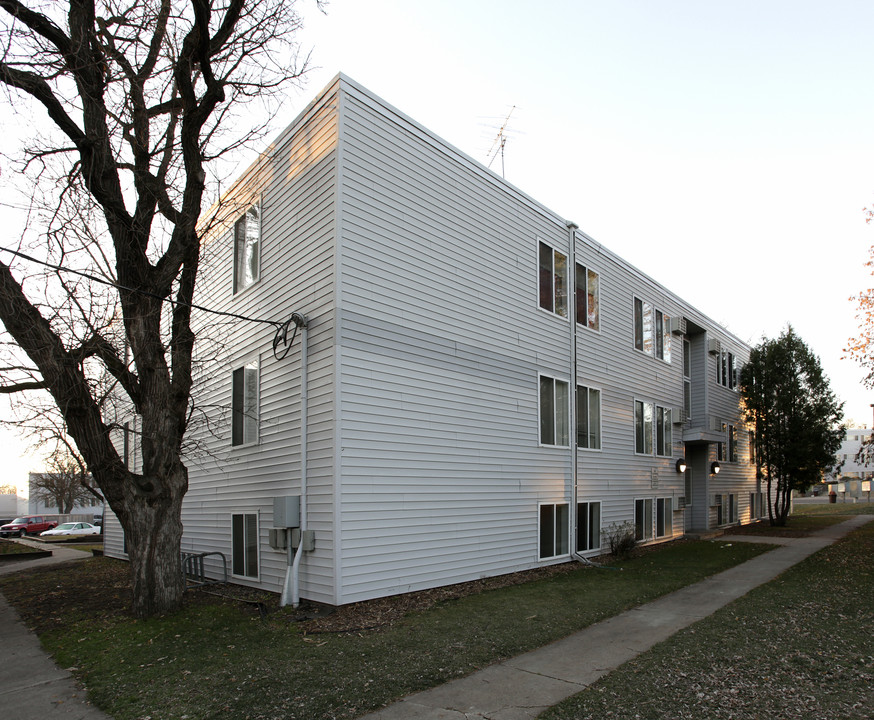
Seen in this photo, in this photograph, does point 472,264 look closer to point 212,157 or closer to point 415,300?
point 415,300

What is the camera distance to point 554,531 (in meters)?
13.3

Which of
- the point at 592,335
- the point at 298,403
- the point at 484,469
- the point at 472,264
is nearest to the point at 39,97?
the point at 298,403

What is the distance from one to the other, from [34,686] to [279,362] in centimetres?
565

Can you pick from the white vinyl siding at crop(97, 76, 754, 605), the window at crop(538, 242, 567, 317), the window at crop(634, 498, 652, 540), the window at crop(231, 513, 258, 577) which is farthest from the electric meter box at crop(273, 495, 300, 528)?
the window at crop(634, 498, 652, 540)

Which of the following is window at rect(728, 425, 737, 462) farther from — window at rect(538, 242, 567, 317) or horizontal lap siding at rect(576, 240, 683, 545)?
window at rect(538, 242, 567, 317)

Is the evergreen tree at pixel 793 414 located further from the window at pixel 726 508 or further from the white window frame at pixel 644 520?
the white window frame at pixel 644 520

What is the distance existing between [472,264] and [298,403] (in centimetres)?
428

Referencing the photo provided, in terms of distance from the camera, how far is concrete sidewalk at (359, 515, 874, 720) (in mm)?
5141

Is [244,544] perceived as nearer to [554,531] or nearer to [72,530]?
[554,531]

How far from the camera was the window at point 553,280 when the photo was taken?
45.4 ft

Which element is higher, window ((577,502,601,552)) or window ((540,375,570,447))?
window ((540,375,570,447))

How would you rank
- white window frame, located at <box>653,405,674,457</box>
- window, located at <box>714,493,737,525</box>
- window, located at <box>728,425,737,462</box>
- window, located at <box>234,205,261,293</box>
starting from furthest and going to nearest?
1. window, located at <box>728,425,737,462</box>
2. window, located at <box>714,493,737,525</box>
3. white window frame, located at <box>653,405,674,457</box>
4. window, located at <box>234,205,261,293</box>

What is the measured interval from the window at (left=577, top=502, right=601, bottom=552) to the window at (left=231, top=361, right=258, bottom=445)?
7622 millimetres

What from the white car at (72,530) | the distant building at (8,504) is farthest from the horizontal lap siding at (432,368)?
the distant building at (8,504)
